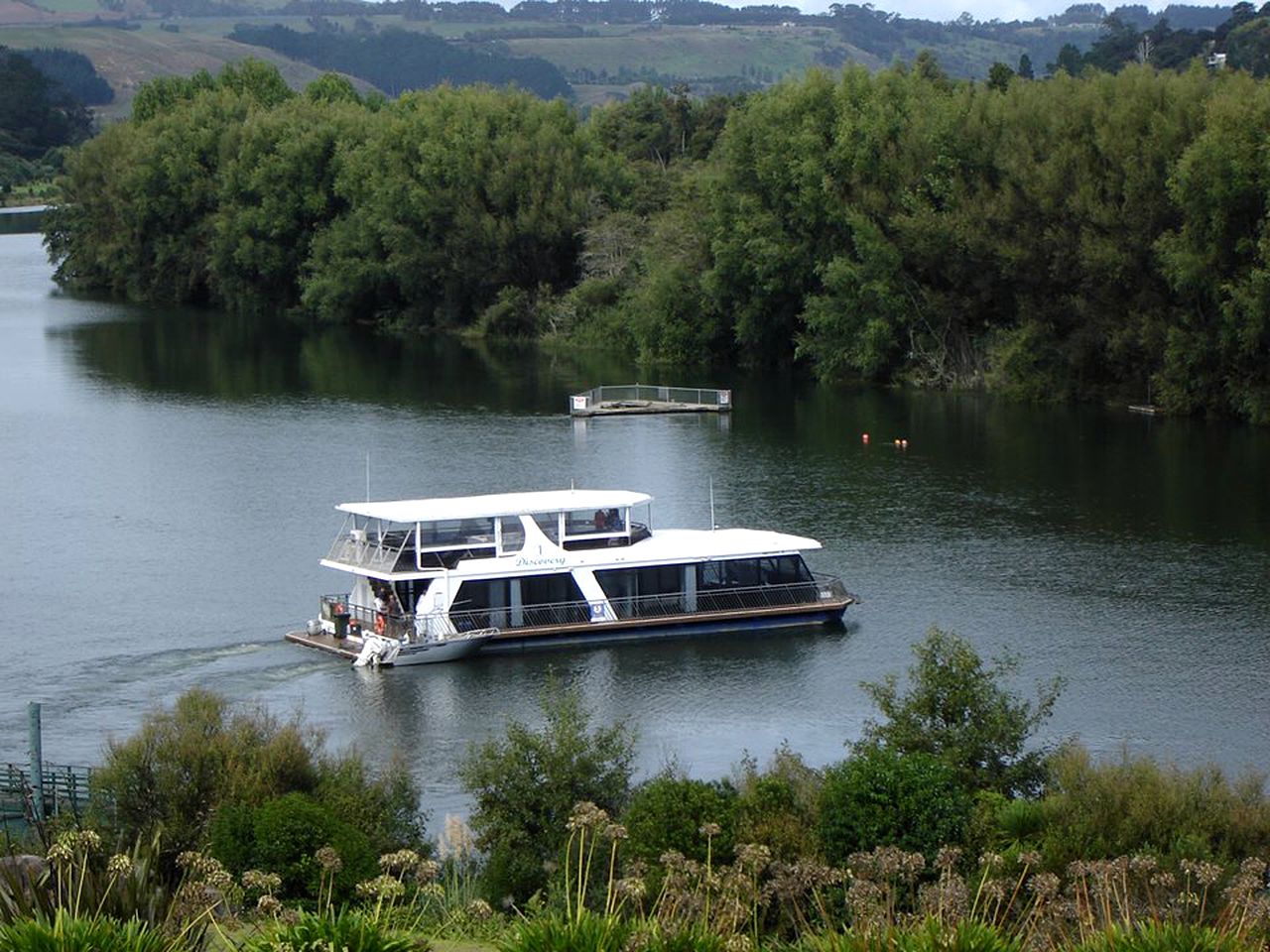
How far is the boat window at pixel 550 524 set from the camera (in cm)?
5066

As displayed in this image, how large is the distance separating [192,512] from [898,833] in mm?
37901

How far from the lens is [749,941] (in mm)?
21031

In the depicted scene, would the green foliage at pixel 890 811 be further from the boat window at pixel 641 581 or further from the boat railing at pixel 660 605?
the boat window at pixel 641 581

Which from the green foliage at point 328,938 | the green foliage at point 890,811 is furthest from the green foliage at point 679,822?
the green foliage at point 328,938

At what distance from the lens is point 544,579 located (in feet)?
164

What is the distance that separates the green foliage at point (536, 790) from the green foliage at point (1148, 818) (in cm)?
675

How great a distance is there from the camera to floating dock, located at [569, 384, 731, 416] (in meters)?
86.1

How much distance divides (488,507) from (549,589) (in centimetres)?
248

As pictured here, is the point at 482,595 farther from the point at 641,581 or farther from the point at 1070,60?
the point at 1070,60

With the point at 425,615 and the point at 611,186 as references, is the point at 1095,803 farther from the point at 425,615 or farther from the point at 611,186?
the point at 611,186

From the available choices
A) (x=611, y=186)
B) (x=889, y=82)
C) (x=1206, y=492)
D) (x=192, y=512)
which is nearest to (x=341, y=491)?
(x=192, y=512)

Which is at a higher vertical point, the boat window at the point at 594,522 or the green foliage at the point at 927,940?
the green foliage at the point at 927,940

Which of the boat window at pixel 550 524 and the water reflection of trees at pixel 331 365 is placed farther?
the water reflection of trees at pixel 331 365

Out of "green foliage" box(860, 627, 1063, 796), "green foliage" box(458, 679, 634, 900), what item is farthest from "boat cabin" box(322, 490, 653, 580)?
"green foliage" box(458, 679, 634, 900)
